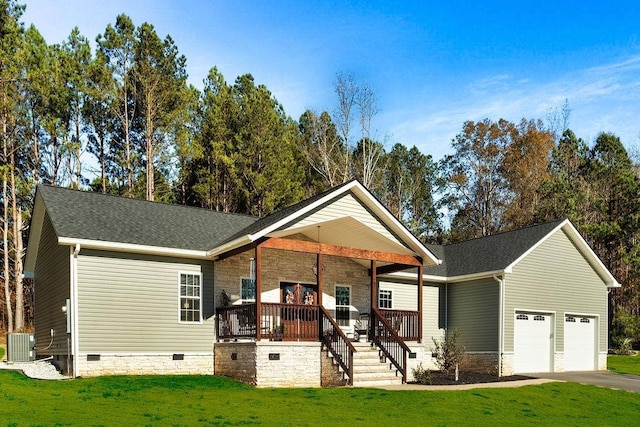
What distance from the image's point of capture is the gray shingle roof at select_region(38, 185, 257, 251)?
17.0 m

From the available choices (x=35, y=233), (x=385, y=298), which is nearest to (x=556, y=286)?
(x=385, y=298)

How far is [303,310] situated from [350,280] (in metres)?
4.50

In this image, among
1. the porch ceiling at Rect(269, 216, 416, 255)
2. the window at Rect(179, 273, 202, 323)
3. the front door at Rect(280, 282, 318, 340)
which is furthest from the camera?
the porch ceiling at Rect(269, 216, 416, 255)

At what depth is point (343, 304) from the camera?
856 inches

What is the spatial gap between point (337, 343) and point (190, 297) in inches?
179

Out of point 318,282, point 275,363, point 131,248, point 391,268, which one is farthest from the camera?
point 391,268

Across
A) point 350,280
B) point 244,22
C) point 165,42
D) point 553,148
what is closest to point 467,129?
point 553,148

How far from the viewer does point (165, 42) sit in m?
33.9

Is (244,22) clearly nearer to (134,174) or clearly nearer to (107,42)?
(107,42)

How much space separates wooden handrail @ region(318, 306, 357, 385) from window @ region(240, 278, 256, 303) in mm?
2943

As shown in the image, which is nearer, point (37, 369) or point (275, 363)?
point (275, 363)

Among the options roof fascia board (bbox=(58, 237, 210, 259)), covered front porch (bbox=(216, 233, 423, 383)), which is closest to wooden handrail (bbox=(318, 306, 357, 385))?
covered front porch (bbox=(216, 233, 423, 383))

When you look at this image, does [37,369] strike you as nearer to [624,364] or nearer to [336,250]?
[336,250]

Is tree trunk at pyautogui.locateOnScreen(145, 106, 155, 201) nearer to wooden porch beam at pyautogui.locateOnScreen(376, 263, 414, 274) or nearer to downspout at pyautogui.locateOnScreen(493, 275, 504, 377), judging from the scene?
wooden porch beam at pyautogui.locateOnScreen(376, 263, 414, 274)
